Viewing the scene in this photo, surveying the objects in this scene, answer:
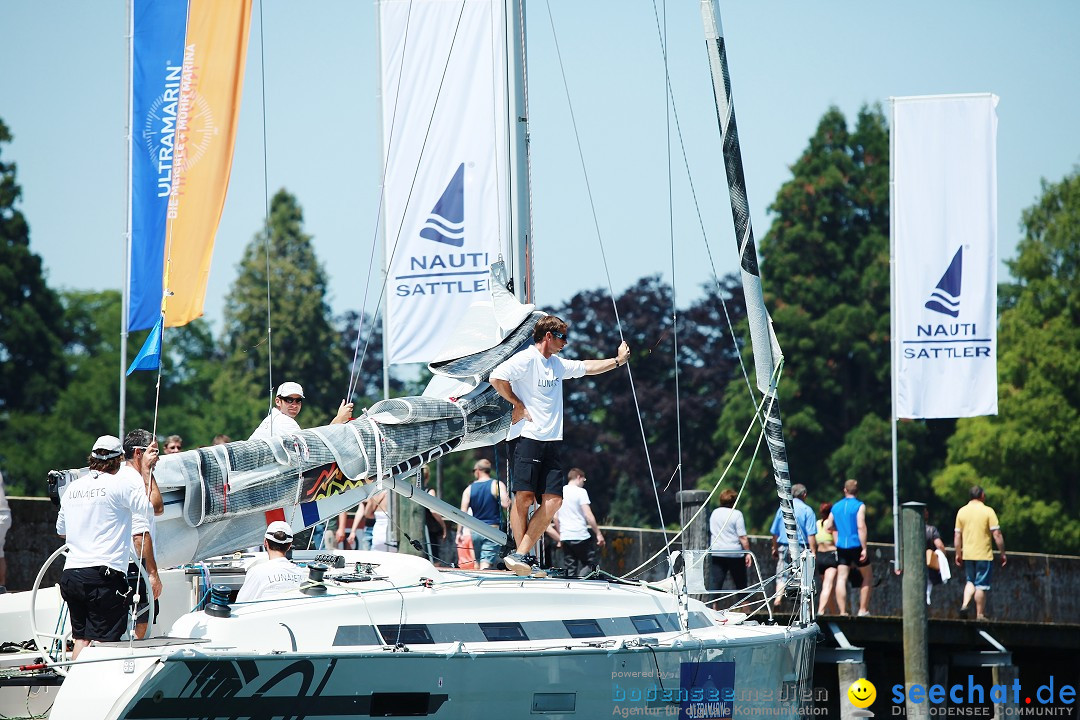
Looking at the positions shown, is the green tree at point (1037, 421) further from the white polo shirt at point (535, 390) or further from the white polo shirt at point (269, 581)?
the white polo shirt at point (269, 581)

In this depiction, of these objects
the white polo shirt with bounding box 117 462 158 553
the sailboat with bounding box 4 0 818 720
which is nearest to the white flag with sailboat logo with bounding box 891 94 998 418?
the sailboat with bounding box 4 0 818 720

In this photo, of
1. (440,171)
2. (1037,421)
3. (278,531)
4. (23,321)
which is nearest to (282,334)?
(23,321)

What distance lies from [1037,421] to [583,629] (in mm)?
28737

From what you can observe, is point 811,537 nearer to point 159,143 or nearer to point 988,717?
point 988,717

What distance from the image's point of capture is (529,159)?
1165 cm

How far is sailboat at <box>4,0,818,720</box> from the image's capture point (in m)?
8.17

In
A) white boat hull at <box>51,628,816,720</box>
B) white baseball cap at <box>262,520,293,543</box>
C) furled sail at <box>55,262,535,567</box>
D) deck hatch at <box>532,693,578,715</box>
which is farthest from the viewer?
furled sail at <box>55,262,535,567</box>

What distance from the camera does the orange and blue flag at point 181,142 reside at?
13.4 metres

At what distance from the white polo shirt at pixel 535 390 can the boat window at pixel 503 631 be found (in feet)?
5.73

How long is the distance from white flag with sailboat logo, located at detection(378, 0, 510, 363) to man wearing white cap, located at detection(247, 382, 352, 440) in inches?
221

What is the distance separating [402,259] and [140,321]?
3.58 meters

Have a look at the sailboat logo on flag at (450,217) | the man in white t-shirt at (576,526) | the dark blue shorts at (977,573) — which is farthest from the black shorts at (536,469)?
the dark blue shorts at (977,573)

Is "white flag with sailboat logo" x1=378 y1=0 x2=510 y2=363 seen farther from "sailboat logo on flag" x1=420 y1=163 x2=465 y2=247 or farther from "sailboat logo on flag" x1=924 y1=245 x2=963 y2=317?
"sailboat logo on flag" x1=924 y1=245 x2=963 y2=317

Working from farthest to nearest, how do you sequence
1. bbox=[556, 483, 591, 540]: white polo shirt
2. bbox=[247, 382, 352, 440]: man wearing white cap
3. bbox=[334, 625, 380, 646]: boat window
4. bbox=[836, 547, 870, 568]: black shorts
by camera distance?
bbox=[836, 547, 870, 568]: black shorts, bbox=[556, 483, 591, 540]: white polo shirt, bbox=[247, 382, 352, 440]: man wearing white cap, bbox=[334, 625, 380, 646]: boat window
